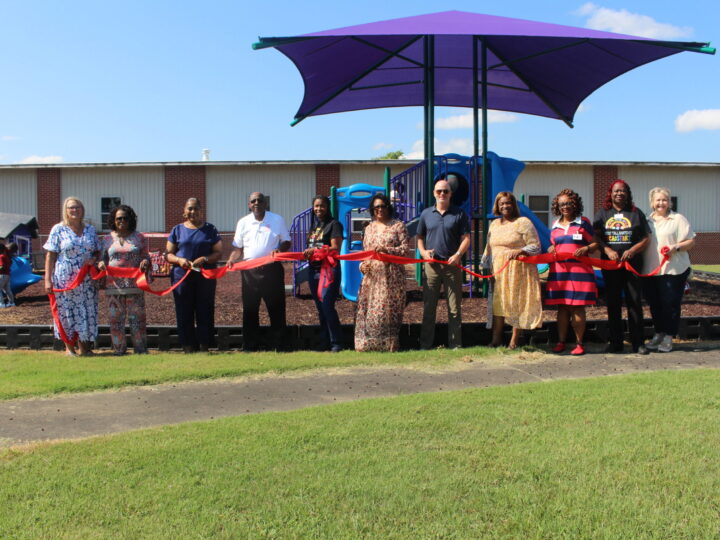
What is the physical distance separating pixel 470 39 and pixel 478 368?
22.3 feet

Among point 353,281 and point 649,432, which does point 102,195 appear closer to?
point 353,281

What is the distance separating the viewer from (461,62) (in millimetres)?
12586

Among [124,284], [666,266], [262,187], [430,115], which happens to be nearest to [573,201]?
[666,266]

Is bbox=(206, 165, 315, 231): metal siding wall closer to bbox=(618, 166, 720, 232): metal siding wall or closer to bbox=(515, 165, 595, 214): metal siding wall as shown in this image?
bbox=(515, 165, 595, 214): metal siding wall

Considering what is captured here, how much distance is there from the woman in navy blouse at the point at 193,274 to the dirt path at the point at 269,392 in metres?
1.65

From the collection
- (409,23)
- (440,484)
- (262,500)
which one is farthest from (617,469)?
(409,23)

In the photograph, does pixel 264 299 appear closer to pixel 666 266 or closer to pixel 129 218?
pixel 129 218

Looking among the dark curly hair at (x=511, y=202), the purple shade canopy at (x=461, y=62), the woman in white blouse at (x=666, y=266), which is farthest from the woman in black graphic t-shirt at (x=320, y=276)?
the woman in white blouse at (x=666, y=266)

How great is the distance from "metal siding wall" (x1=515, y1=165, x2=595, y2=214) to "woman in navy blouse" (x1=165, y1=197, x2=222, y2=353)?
79.4 ft

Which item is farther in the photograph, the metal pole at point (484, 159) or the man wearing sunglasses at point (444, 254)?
the metal pole at point (484, 159)

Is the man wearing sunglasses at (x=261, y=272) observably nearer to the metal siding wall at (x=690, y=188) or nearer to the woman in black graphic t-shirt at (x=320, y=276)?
the woman in black graphic t-shirt at (x=320, y=276)

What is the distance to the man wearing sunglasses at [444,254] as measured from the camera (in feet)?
25.1

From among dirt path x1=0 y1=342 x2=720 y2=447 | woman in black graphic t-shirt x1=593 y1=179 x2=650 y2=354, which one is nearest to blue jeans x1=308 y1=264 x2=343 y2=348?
dirt path x1=0 y1=342 x2=720 y2=447

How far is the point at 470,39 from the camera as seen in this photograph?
11.5 metres
